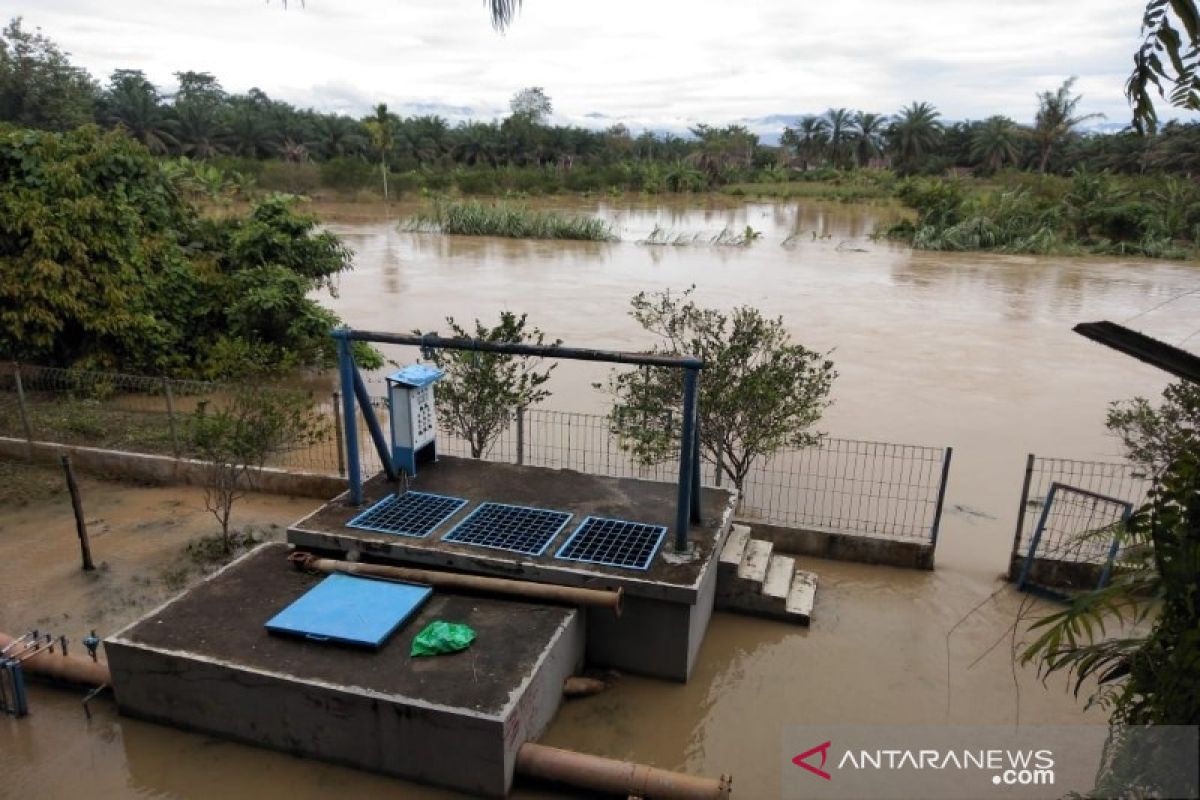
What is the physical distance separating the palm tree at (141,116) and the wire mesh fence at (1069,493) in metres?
56.7

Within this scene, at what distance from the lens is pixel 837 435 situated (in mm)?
12211

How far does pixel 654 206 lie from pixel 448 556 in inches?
1958

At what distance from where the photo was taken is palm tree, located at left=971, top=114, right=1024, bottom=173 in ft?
197

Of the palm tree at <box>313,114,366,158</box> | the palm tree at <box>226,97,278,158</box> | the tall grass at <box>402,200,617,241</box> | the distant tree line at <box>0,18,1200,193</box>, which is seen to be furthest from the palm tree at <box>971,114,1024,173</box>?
the palm tree at <box>226,97,278,158</box>

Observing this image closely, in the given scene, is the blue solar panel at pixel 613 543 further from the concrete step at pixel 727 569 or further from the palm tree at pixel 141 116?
the palm tree at pixel 141 116

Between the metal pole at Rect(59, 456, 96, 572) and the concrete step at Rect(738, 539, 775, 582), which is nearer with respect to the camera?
the concrete step at Rect(738, 539, 775, 582)

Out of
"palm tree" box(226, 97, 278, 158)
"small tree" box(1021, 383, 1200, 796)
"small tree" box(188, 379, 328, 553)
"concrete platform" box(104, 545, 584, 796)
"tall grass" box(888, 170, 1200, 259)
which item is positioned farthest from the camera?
"palm tree" box(226, 97, 278, 158)

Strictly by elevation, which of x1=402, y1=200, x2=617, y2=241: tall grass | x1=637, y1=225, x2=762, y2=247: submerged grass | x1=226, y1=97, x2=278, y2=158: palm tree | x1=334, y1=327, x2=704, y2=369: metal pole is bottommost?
x1=637, y1=225, x2=762, y2=247: submerged grass

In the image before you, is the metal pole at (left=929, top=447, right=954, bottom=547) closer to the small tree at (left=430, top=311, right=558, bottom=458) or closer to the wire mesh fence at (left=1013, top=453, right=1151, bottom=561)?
the wire mesh fence at (left=1013, top=453, right=1151, bottom=561)

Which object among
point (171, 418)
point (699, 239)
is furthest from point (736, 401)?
point (699, 239)

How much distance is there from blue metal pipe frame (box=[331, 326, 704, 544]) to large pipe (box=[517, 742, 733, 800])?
1876mm

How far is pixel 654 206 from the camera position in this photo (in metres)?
53.9

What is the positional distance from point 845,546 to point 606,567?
3.03m

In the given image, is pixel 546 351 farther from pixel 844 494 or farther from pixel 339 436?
pixel 844 494
